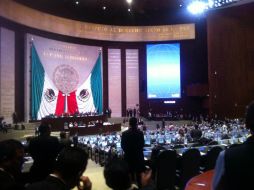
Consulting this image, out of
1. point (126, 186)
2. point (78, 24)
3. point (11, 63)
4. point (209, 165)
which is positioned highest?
point (78, 24)

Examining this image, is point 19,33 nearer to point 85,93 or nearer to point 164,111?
point 85,93

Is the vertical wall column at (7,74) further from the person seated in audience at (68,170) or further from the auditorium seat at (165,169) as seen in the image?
the person seated in audience at (68,170)

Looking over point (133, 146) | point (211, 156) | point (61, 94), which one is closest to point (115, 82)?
point (61, 94)

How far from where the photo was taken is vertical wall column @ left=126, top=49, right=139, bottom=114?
2306 centimetres

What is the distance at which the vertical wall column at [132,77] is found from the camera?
23062mm

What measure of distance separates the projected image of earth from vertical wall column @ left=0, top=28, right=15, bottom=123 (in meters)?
9.96

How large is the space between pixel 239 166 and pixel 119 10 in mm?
21147

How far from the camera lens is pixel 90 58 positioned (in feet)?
70.7

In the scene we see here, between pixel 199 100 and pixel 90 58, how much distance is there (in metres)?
8.07

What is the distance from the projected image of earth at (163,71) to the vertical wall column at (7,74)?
9.96 m

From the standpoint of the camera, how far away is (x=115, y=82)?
75.0 feet

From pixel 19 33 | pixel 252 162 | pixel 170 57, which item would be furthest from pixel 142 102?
pixel 252 162

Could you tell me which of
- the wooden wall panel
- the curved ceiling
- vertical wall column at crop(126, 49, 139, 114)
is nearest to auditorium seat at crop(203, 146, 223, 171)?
the wooden wall panel

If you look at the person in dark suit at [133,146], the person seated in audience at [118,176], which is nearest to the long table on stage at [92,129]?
the person in dark suit at [133,146]
